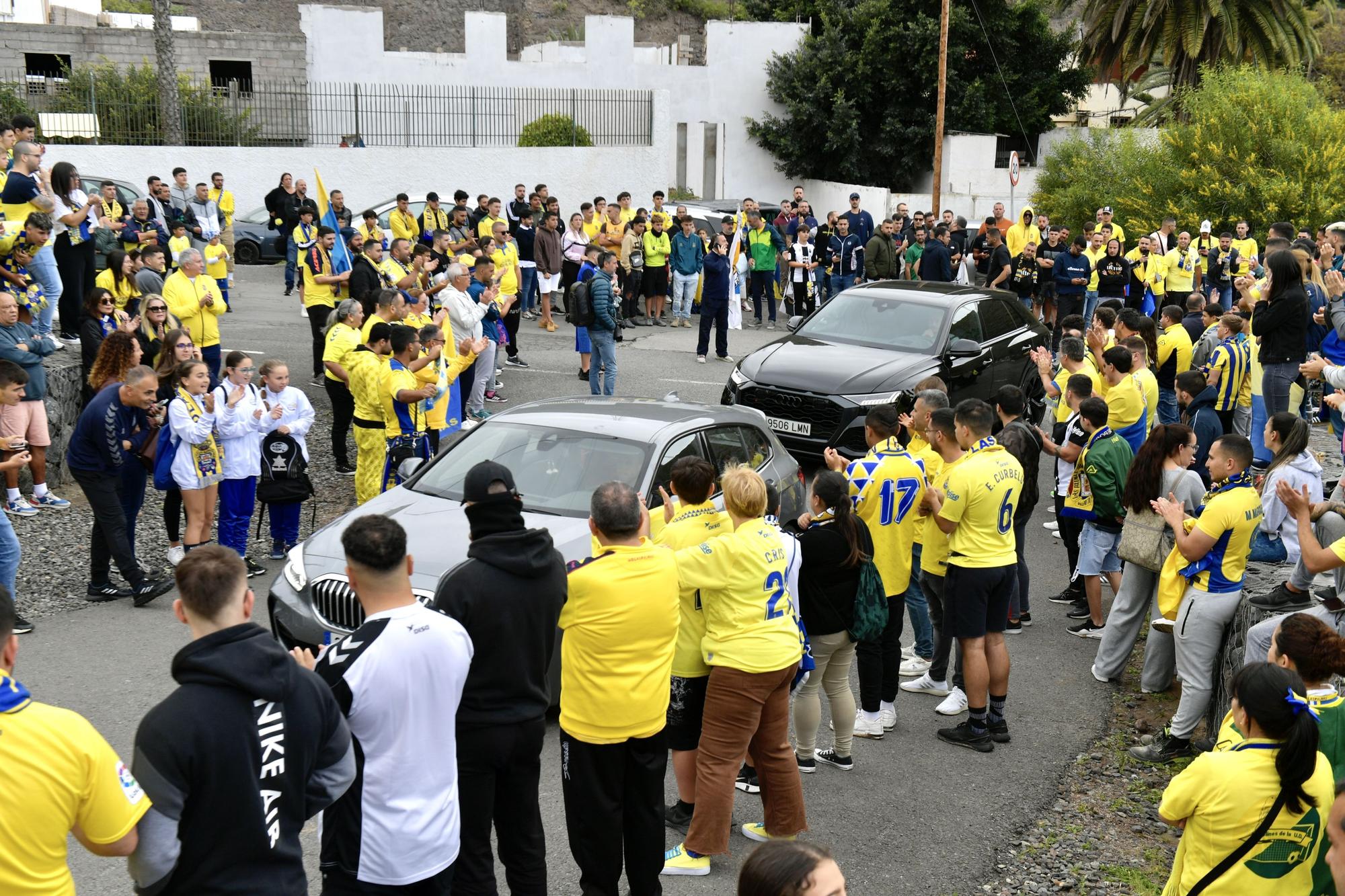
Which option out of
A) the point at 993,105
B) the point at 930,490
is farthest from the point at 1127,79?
the point at 930,490

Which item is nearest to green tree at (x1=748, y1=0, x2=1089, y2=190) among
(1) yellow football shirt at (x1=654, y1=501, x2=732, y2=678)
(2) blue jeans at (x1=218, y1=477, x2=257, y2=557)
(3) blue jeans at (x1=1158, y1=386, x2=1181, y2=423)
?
(3) blue jeans at (x1=1158, y1=386, x2=1181, y2=423)

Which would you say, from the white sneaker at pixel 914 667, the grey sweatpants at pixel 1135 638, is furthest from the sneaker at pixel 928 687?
the grey sweatpants at pixel 1135 638

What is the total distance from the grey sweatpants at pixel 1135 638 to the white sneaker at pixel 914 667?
115cm

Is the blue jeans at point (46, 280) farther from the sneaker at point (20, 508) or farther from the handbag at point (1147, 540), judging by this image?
the handbag at point (1147, 540)

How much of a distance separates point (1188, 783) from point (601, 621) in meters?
2.23

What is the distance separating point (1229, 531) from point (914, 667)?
2.32 m

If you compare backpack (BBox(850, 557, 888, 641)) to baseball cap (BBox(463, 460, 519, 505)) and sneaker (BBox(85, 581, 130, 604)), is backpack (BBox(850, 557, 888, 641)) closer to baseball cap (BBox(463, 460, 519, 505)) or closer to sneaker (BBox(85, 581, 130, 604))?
baseball cap (BBox(463, 460, 519, 505))

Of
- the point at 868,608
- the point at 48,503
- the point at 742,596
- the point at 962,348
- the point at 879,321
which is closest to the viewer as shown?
the point at 742,596

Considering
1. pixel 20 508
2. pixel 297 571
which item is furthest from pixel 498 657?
pixel 20 508

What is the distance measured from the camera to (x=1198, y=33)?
31.0 meters

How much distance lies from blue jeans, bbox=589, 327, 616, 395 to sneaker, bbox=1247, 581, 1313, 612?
29.0ft

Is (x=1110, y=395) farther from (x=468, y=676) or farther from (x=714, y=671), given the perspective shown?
(x=468, y=676)

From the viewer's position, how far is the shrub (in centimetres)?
3047

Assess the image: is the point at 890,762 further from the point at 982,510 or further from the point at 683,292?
the point at 683,292
